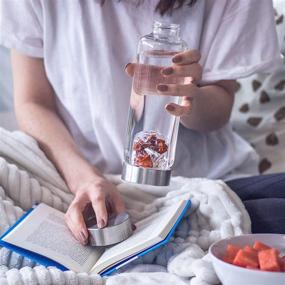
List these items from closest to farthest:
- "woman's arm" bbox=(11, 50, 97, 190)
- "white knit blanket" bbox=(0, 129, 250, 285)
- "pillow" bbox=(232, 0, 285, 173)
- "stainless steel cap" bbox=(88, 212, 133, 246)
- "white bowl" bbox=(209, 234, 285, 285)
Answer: "white bowl" bbox=(209, 234, 285, 285)
"white knit blanket" bbox=(0, 129, 250, 285)
"stainless steel cap" bbox=(88, 212, 133, 246)
"woman's arm" bbox=(11, 50, 97, 190)
"pillow" bbox=(232, 0, 285, 173)

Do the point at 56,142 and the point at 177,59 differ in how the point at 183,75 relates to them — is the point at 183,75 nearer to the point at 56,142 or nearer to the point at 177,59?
the point at 177,59

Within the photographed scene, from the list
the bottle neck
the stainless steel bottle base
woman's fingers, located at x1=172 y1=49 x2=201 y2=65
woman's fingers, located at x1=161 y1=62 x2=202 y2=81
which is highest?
the bottle neck

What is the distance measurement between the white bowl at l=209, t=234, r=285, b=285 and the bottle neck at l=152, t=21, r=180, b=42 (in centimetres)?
34

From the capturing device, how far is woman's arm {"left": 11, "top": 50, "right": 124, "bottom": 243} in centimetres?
99

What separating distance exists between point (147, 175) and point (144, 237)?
11 cm

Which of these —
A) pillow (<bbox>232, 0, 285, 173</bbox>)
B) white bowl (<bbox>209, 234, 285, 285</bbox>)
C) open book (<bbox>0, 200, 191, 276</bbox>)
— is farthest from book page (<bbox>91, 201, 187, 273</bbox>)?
pillow (<bbox>232, 0, 285, 173</bbox>)

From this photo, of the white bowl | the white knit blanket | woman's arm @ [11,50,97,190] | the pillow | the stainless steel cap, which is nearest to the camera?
the white bowl

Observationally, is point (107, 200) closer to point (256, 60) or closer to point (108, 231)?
point (108, 231)

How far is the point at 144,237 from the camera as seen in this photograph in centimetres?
91

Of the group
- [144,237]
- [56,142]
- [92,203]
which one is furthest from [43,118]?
[144,237]

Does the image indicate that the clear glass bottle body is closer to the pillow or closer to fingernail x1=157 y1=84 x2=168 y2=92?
fingernail x1=157 y1=84 x2=168 y2=92

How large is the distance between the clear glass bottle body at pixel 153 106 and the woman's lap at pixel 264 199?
0.44ft

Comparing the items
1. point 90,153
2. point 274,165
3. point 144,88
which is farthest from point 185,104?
point 274,165

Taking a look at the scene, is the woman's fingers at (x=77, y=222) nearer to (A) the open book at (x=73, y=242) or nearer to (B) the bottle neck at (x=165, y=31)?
(A) the open book at (x=73, y=242)
